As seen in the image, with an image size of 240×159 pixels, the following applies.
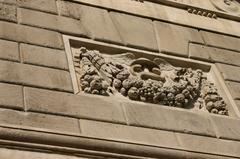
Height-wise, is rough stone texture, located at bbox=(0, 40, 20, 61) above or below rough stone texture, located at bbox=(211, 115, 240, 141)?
above

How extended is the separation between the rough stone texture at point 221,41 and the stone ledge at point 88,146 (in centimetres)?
215

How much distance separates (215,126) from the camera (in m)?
5.62

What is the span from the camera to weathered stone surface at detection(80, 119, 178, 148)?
4.82 metres

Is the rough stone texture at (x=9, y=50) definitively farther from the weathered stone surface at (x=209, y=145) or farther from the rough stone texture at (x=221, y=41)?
the rough stone texture at (x=221, y=41)

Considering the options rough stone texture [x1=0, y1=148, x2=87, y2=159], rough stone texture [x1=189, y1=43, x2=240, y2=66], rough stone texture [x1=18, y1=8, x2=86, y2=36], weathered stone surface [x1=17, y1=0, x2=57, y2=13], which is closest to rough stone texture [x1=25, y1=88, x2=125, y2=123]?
rough stone texture [x1=0, y1=148, x2=87, y2=159]

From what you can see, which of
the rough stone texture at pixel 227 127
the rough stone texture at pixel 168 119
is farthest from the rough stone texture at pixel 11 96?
the rough stone texture at pixel 227 127

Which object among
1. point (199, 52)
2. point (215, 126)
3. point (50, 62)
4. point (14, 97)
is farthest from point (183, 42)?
point (14, 97)

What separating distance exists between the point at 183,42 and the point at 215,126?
1.34 meters

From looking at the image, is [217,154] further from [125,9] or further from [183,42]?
[125,9]

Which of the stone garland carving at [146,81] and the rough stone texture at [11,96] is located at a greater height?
the stone garland carving at [146,81]

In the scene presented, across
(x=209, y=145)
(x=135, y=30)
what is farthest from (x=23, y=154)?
(x=135, y=30)

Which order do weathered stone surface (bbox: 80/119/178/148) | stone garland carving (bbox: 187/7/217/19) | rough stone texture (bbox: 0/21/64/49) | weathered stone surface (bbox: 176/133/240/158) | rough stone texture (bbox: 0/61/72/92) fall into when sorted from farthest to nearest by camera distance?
stone garland carving (bbox: 187/7/217/19) < rough stone texture (bbox: 0/21/64/49) < weathered stone surface (bbox: 176/133/240/158) < rough stone texture (bbox: 0/61/72/92) < weathered stone surface (bbox: 80/119/178/148)

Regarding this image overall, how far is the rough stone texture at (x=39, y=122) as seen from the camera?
4547mm

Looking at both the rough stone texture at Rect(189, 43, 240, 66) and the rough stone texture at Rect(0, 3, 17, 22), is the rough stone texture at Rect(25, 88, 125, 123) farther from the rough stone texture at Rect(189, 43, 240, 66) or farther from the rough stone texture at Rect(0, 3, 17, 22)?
the rough stone texture at Rect(189, 43, 240, 66)
